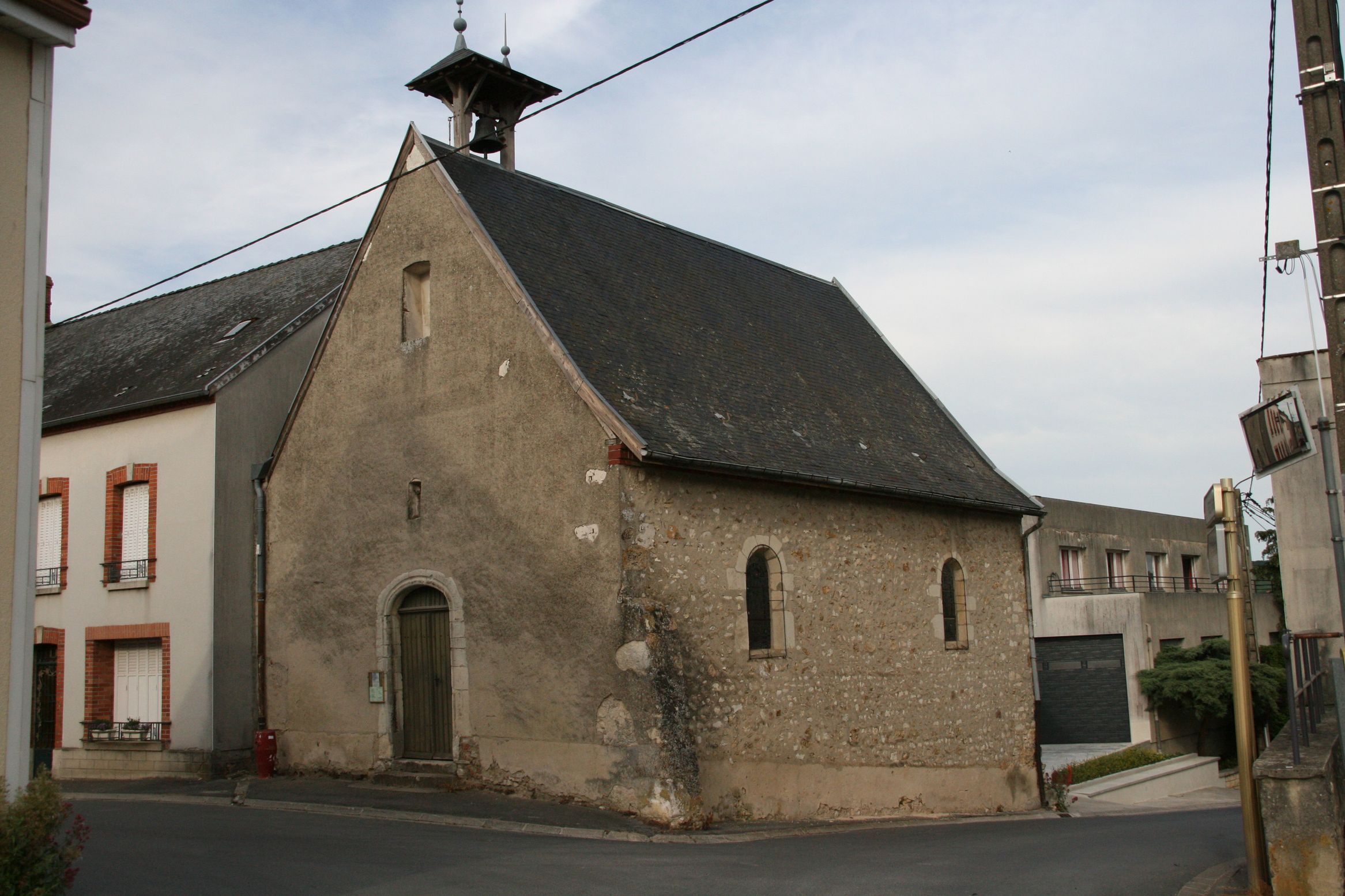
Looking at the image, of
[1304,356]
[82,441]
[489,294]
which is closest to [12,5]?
[489,294]

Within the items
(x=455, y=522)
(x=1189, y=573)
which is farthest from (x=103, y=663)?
(x=1189, y=573)

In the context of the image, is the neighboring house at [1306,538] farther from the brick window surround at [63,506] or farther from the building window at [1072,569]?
the brick window surround at [63,506]

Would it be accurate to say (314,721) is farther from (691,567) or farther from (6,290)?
(6,290)

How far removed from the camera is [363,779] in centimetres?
1448

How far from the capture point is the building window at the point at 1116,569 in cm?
3047

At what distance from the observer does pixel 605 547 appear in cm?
1245

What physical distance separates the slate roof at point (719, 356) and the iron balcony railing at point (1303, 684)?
584 cm

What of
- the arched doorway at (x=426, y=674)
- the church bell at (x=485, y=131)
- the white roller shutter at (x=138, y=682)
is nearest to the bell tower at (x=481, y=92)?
the church bell at (x=485, y=131)

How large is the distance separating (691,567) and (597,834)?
3.01 meters

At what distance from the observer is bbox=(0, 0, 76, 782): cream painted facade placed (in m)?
6.76

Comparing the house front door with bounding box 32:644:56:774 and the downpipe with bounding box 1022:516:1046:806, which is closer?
the house front door with bounding box 32:644:56:774

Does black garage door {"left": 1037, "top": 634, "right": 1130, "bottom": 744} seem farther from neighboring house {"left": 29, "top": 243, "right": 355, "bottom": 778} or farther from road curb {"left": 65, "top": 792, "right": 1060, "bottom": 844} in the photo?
neighboring house {"left": 29, "top": 243, "right": 355, "bottom": 778}

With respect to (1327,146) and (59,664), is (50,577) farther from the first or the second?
(1327,146)

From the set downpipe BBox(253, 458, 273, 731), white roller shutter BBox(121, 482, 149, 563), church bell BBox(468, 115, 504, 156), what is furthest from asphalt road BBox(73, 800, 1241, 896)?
church bell BBox(468, 115, 504, 156)
